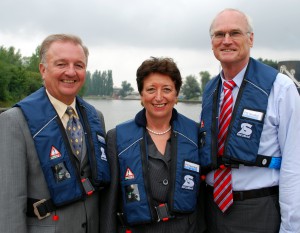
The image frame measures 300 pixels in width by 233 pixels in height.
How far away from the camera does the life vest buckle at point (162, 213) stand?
3.40m

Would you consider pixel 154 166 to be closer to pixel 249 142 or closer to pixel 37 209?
pixel 249 142

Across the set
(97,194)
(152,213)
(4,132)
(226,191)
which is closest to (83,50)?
(4,132)

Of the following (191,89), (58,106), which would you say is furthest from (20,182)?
(191,89)

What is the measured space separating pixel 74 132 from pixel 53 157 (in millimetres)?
370

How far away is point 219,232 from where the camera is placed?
12.0 ft

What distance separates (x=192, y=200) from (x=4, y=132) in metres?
1.78

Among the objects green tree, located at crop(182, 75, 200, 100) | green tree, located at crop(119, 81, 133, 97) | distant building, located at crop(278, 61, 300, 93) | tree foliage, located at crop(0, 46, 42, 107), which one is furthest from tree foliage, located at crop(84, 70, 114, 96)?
distant building, located at crop(278, 61, 300, 93)

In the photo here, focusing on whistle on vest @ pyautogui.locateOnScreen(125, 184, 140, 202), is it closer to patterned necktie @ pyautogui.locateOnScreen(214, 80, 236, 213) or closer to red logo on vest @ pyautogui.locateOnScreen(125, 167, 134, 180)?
red logo on vest @ pyautogui.locateOnScreen(125, 167, 134, 180)

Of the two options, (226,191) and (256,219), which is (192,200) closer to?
(226,191)

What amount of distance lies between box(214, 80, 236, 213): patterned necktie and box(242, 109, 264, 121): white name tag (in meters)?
0.19

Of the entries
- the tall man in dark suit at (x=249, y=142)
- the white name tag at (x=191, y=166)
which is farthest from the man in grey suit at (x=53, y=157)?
the tall man in dark suit at (x=249, y=142)

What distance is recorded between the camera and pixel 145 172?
346 cm

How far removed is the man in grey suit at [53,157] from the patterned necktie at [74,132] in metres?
0.01

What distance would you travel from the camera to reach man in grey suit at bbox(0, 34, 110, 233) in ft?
9.68
